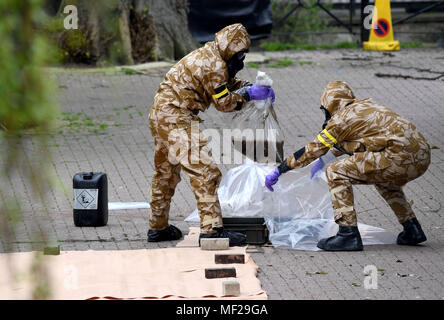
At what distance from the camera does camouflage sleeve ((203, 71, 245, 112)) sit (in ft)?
21.8

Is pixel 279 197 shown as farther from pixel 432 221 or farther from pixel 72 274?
pixel 72 274

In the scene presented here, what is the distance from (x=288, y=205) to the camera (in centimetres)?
728

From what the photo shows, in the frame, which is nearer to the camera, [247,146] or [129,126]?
[247,146]

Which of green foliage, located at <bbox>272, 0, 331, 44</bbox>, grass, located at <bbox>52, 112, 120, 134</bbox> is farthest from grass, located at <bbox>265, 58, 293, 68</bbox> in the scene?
grass, located at <bbox>52, 112, 120, 134</bbox>

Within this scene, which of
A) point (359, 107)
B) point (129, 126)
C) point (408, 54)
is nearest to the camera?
point (359, 107)

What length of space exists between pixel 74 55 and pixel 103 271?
8.36 meters

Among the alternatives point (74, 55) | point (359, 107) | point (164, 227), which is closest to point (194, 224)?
point (164, 227)

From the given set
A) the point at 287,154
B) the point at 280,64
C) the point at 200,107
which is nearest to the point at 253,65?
the point at 280,64

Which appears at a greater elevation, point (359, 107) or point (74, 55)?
point (359, 107)

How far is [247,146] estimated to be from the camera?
25.1ft

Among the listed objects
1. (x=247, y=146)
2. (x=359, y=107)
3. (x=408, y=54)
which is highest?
(x=359, y=107)

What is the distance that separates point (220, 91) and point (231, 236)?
117 cm

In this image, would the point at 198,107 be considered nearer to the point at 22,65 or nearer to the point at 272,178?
the point at 272,178
